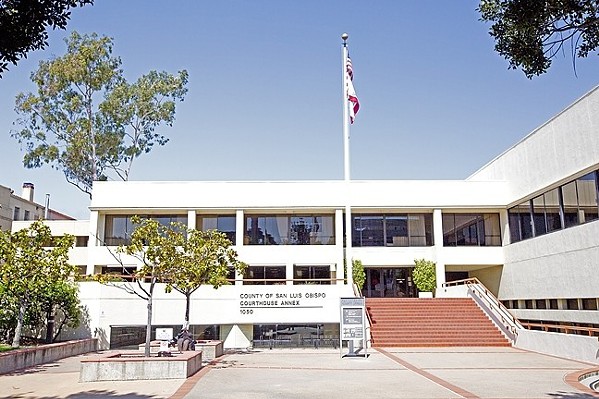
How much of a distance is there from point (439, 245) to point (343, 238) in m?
5.10

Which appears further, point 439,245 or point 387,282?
point 387,282

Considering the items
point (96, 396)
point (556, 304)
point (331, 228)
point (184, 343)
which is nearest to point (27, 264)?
point (184, 343)

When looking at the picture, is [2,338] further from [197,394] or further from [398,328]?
[398,328]

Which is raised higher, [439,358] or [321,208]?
[321,208]

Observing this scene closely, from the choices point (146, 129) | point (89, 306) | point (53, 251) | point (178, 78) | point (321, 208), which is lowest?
point (89, 306)

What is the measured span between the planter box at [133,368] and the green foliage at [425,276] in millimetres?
17562

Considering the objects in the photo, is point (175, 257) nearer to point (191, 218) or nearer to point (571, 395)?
point (571, 395)

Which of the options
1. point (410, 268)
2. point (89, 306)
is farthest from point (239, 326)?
point (410, 268)

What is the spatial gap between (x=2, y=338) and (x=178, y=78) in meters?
22.0

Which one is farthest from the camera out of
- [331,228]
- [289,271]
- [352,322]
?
[331,228]

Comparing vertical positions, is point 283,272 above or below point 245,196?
below

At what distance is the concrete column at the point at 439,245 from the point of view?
29234 millimetres

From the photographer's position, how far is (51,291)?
69.9 feet

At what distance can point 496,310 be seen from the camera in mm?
24703
